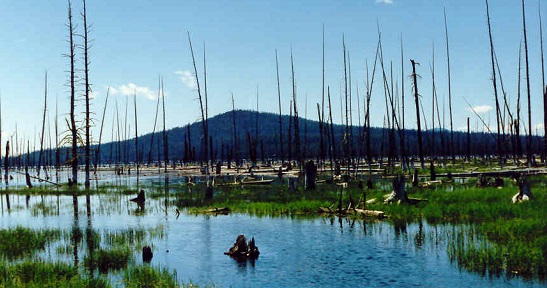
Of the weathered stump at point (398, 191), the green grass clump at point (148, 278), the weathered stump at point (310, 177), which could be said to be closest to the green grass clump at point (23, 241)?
the green grass clump at point (148, 278)

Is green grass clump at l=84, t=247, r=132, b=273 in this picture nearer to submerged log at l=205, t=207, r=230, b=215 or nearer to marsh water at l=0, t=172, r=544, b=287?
marsh water at l=0, t=172, r=544, b=287

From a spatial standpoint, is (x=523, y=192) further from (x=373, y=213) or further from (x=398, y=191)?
(x=373, y=213)

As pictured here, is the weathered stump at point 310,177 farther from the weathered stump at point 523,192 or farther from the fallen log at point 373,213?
the weathered stump at point 523,192

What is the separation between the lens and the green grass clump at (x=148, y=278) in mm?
12438

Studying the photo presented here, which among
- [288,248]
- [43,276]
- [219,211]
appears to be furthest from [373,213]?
[43,276]

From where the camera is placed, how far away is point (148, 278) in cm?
1295

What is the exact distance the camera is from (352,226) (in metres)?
21.5

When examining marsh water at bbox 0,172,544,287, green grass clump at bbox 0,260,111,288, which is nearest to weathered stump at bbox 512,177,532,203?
marsh water at bbox 0,172,544,287

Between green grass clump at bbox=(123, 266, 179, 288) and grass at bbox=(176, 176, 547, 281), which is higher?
grass at bbox=(176, 176, 547, 281)

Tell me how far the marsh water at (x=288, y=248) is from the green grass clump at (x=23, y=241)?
2.29 feet

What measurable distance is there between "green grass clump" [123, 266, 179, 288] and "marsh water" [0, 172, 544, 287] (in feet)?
1.91

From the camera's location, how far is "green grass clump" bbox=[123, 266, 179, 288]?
12438 mm

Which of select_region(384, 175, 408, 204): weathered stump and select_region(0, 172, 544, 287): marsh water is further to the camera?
select_region(384, 175, 408, 204): weathered stump

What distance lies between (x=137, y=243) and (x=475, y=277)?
12.1 m
